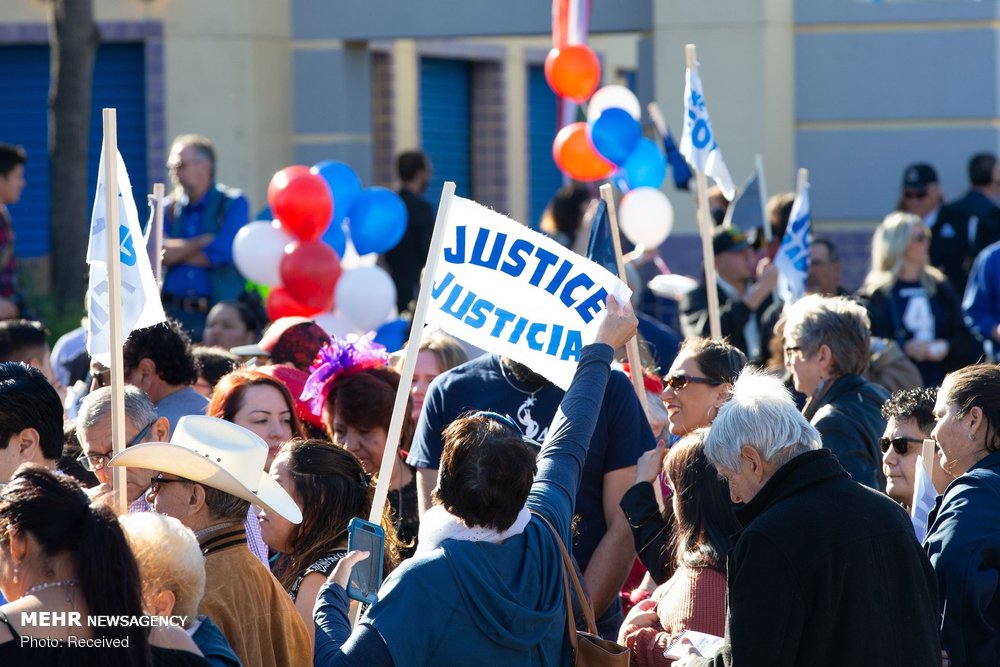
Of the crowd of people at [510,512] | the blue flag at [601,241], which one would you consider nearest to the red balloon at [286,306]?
the crowd of people at [510,512]

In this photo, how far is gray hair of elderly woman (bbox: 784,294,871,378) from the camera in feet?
18.9

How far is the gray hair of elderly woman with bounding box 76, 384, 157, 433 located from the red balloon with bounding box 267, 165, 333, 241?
12.2ft

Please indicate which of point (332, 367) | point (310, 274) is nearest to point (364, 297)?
point (310, 274)

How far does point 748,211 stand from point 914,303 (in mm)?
1173

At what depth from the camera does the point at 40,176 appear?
13.7 m

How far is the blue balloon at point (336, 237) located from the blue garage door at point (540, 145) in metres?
8.38

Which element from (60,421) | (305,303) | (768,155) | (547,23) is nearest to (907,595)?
(60,421)

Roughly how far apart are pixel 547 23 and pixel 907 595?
28.8ft

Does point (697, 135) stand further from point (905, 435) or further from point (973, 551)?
point (973, 551)

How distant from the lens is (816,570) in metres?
3.54

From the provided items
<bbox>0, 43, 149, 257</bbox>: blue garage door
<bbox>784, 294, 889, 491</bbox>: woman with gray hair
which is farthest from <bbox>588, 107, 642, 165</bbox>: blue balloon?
<bbox>0, 43, 149, 257</bbox>: blue garage door

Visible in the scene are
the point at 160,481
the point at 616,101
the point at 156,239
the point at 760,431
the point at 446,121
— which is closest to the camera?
the point at 760,431

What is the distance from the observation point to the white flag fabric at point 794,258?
26.5 feet

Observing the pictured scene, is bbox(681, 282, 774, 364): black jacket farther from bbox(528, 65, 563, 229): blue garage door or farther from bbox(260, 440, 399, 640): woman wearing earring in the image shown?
bbox(528, 65, 563, 229): blue garage door
